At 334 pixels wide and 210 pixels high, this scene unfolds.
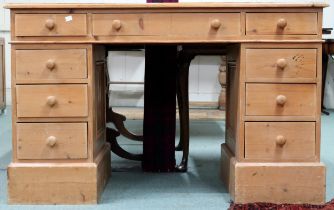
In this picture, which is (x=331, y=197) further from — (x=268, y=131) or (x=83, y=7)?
(x=83, y=7)

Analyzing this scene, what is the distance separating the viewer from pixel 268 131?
173 centimetres

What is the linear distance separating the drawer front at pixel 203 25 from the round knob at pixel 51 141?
1.78 ft

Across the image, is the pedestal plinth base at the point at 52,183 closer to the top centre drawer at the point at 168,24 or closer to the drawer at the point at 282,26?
the top centre drawer at the point at 168,24

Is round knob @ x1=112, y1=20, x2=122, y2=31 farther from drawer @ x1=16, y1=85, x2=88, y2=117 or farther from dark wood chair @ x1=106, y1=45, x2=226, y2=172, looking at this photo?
dark wood chair @ x1=106, y1=45, x2=226, y2=172

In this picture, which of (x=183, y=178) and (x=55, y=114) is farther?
(x=183, y=178)

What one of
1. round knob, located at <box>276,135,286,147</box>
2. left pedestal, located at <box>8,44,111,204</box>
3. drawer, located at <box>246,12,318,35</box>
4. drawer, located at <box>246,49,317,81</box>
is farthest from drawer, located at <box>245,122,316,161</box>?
left pedestal, located at <box>8,44,111,204</box>

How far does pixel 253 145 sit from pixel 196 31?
0.44m

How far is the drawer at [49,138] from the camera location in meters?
1.73

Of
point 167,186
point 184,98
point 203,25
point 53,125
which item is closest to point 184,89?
point 184,98

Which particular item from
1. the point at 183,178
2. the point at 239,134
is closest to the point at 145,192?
the point at 183,178

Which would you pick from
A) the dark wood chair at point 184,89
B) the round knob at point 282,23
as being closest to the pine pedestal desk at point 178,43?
the round knob at point 282,23

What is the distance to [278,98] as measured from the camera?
1710mm

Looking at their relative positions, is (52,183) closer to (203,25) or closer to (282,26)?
(203,25)

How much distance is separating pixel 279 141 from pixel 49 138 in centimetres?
79
